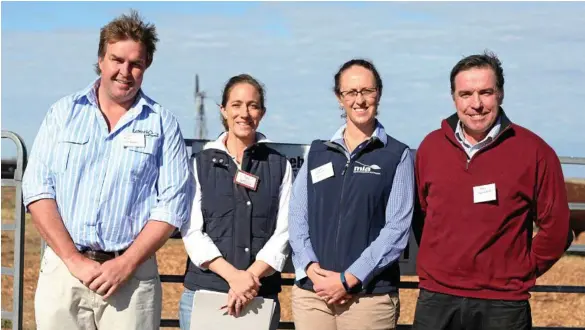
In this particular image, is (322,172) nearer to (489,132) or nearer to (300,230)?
(300,230)

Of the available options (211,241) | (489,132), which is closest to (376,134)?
(489,132)

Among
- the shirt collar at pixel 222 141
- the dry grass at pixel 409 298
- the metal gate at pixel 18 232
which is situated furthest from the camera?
the dry grass at pixel 409 298

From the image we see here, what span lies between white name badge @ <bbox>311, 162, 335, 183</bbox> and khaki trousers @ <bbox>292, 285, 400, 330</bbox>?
63 cm

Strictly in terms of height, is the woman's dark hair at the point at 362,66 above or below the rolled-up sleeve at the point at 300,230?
above

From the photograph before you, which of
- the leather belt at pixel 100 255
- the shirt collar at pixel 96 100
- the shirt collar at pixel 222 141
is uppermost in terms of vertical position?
the shirt collar at pixel 96 100

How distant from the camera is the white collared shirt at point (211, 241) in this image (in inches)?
193

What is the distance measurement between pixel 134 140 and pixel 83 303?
0.88 metres

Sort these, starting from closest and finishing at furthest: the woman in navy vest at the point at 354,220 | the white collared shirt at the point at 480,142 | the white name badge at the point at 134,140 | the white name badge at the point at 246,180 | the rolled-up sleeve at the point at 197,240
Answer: the white name badge at the point at 134,140 → the white collared shirt at the point at 480,142 → the woman in navy vest at the point at 354,220 → the rolled-up sleeve at the point at 197,240 → the white name badge at the point at 246,180

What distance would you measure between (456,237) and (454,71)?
90 cm

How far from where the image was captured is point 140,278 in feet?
14.9

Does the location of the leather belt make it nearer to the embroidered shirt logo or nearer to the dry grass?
the embroidered shirt logo

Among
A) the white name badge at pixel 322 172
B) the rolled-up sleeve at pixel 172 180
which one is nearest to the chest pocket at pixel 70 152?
the rolled-up sleeve at pixel 172 180

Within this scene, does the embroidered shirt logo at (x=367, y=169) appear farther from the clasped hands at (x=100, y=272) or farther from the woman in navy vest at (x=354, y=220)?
the clasped hands at (x=100, y=272)

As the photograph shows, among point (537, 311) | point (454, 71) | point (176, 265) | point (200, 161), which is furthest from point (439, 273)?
point (176, 265)
